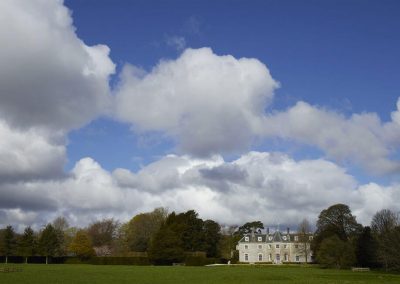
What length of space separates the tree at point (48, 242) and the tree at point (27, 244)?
200 cm

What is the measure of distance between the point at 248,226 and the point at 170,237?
6399cm

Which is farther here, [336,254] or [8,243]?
[8,243]

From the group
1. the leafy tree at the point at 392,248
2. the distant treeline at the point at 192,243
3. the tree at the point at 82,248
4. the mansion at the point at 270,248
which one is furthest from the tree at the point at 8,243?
the leafy tree at the point at 392,248

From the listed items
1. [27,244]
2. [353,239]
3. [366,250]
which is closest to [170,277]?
[366,250]

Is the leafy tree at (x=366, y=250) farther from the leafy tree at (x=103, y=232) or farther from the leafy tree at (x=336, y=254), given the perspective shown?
the leafy tree at (x=103, y=232)

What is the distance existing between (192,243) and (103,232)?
Answer: 4949cm

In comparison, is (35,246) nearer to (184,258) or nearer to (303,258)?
(184,258)

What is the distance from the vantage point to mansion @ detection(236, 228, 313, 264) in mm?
125625

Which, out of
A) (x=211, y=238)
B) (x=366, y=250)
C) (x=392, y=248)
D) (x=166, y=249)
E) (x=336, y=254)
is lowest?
(x=336, y=254)

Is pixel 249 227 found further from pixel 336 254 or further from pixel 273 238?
pixel 336 254

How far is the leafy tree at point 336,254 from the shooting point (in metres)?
77.1

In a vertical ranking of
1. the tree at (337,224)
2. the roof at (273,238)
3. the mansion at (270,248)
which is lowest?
the mansion at (270,248)

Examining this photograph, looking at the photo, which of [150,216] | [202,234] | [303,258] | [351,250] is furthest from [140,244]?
[351,250]

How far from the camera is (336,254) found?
7762cm
